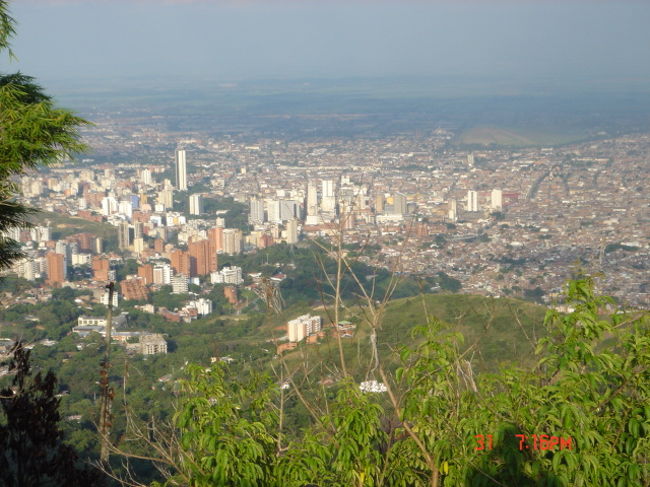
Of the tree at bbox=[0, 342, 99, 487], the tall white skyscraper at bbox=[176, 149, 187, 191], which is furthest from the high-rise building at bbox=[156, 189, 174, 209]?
the tree at bbox=[0, 342, 99, 487]

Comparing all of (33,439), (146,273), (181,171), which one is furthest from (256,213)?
(33,439)

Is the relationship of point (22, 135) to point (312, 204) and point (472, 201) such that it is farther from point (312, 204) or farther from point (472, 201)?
point (472, 201)

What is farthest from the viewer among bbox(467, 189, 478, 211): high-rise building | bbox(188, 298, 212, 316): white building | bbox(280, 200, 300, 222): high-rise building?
bbox(467, 189, 478, 211): high-rise building

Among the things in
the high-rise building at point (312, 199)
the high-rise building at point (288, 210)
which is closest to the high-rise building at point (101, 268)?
the high-rise building at point (312, 199)

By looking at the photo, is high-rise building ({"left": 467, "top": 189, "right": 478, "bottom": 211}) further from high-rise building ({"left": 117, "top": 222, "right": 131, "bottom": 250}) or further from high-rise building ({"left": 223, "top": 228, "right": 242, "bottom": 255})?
high-rise building ({"left": 117, "top": 222, "right": 131, "bottom": 250})

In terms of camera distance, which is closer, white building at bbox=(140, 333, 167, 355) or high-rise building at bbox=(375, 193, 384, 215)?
white building at bbox=(140, 333, 167, 355)

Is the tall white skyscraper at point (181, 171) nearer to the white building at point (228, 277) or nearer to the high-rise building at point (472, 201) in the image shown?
the high-rise building at point (472, 201)
